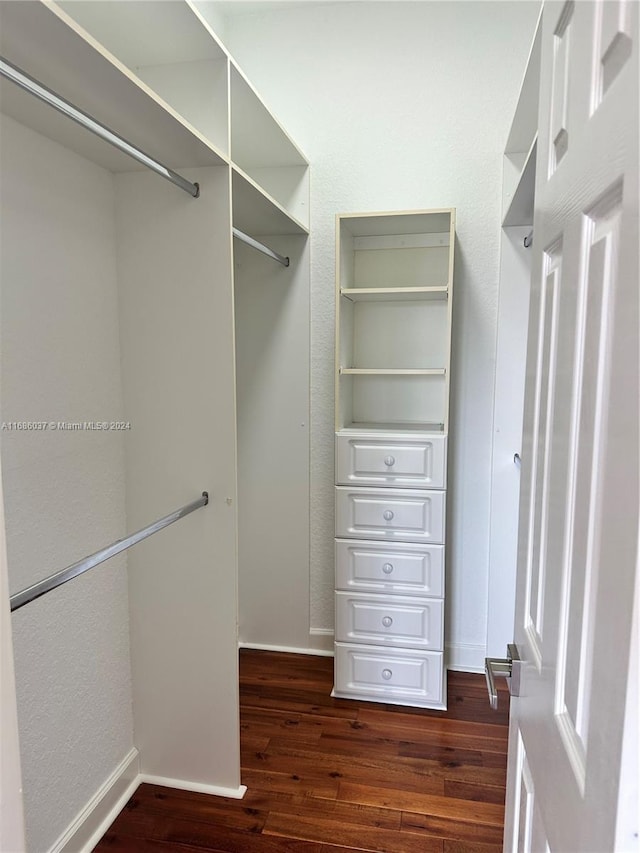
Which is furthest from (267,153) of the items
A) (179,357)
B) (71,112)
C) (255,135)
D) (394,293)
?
(71,112)

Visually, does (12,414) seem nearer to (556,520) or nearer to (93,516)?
(93,516)

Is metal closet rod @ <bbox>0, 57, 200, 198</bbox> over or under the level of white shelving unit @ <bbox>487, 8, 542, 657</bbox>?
over

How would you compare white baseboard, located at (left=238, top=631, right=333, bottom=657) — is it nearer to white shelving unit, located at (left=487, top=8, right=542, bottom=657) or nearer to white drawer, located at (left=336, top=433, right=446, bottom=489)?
white shelving unit, located at (left=487, top=8, right=542, bottom=657)

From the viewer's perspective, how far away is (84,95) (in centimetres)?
116

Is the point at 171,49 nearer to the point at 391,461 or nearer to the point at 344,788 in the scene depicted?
the point at 391,461

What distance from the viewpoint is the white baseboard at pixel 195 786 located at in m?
1.78

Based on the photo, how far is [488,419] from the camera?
241cm

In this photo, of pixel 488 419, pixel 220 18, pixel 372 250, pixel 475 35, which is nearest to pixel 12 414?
pixel 372 250

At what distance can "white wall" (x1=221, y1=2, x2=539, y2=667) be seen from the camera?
7.38ft

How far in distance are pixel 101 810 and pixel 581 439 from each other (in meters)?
1.83

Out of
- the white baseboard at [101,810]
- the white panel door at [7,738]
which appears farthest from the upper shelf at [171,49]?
the white baseboard at [101,810]

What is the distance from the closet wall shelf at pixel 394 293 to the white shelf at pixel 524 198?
0.37 metres

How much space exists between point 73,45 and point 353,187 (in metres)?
1.60

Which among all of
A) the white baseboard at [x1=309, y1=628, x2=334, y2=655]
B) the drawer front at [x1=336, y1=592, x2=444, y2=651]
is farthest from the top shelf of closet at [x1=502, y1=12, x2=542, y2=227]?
the white baseboard at [x1=309, y1=628, x2=334, y2=655]
